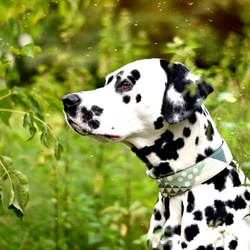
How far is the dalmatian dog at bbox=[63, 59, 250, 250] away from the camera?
2.00 m

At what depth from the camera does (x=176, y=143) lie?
207cm

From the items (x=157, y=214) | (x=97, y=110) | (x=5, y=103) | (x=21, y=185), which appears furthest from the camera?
(x=5, y=103)

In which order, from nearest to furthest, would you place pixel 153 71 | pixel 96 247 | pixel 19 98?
pixel 153 71 → pixel 19 98 → pixel 96 247

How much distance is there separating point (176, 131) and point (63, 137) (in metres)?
1.91

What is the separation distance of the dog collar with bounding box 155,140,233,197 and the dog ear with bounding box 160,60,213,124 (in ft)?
0.63

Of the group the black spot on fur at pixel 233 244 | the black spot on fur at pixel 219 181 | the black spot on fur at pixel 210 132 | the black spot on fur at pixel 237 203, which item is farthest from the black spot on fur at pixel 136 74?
the black spot on fur at pixel 233 244

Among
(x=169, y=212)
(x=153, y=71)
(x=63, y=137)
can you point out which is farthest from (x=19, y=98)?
(x=63, y=137)

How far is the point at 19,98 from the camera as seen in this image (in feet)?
7.93

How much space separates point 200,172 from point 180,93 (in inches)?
12.7

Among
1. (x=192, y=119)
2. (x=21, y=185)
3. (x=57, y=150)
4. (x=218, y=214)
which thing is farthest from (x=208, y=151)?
(x=21, y=185)

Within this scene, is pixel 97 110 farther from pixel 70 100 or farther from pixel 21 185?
pixel 21 185

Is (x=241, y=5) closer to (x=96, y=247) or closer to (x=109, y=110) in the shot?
(x=96, y=247)

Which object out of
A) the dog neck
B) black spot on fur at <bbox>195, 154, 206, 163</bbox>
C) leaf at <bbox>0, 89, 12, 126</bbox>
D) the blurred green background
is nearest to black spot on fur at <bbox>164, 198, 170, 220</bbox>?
the dog neck

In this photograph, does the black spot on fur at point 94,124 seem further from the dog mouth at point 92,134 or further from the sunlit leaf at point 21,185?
the sunlit leaf at point 21,185
